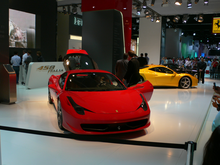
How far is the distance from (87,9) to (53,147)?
9.99 metres

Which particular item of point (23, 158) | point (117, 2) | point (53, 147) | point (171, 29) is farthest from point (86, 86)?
point (171, 29)

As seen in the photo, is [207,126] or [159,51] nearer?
[207,126]

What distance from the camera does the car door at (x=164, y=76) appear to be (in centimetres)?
1077

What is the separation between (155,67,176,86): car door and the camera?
424 inches

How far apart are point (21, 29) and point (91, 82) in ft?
40.1

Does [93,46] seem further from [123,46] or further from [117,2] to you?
[117,2]

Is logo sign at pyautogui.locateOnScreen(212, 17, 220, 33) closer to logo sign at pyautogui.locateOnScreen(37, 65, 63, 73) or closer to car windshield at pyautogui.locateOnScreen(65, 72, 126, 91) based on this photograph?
logo sign at pyautogui.locateOnScreen(37, 65, 63, 73)

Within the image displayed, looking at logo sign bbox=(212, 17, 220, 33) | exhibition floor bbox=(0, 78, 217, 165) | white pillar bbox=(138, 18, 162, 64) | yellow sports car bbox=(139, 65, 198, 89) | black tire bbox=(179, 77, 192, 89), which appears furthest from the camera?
white pillar bbox=(138, 18, 162, 64)

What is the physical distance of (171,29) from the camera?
27594mm

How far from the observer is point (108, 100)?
425 centimetres

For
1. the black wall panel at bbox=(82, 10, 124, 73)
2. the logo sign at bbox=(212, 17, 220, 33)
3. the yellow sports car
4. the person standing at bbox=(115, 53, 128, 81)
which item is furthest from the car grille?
the logo sign at bbox=(212, 17, 220, 33)

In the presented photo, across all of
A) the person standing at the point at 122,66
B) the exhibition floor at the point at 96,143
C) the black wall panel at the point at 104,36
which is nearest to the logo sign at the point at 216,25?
the black wall panel at the point at 104,36

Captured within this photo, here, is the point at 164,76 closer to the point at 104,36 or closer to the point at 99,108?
the point at 104,36

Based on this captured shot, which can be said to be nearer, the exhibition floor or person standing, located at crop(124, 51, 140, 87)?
the exhibition floor
